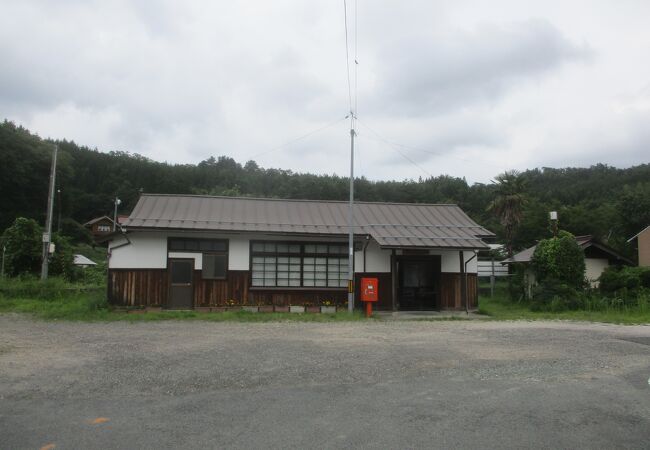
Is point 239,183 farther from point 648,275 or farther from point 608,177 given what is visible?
point 648,275

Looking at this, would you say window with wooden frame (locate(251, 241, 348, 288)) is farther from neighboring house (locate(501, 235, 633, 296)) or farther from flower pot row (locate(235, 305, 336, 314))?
neighboring house (locate(501, 235, 633, 296))

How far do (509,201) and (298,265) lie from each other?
820 inches

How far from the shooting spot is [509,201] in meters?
32.8

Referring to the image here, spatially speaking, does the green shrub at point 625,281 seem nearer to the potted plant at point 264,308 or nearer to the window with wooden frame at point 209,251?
the potted plant at point 264,308

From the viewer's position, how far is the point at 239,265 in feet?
53.5

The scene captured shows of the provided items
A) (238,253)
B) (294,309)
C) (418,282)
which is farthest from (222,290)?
(418,282)

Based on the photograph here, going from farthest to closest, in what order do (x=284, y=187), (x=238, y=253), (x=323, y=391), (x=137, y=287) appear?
(x=284, y=187) → (x=238, y=253) → (x=137, y=287) → (x=323, y=391)

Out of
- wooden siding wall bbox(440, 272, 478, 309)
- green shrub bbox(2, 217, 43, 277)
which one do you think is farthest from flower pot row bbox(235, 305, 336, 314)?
green shrub bbox(2, 217, 43, 277)

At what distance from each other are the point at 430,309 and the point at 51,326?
11.4 metres

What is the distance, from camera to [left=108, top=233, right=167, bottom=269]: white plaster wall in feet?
51.8

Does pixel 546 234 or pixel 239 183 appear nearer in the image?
pixel 546 234

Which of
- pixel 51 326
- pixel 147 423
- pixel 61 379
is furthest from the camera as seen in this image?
pixel 51 326

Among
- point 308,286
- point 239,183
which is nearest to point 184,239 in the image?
point 308,286

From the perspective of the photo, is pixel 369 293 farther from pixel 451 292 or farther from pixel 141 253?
pixel 141 253
